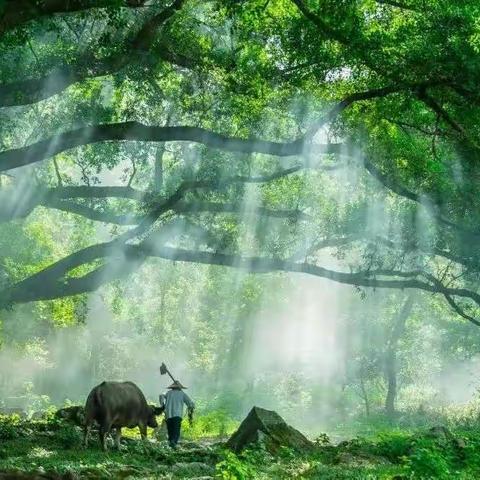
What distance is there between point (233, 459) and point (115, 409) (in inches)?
339

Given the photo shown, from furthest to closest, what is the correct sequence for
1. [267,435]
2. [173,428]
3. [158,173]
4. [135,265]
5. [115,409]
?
[158,173], [135,265], [173,428], [115,409], [267,435]

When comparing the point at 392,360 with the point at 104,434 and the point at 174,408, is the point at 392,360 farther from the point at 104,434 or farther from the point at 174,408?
the point at 104,434

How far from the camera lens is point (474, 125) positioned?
47.6 feet

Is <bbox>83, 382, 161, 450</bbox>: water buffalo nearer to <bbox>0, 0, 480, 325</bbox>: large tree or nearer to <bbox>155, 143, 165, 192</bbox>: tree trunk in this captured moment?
<bbox>0, 0, 480, 325</bbox>: large tree

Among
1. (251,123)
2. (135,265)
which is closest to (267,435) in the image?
(135,265)

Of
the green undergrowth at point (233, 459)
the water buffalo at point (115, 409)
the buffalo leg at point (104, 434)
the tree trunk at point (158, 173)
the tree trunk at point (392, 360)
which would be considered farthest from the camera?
the tree trunk at point (392, 360)

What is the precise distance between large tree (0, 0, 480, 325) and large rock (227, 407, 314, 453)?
642 centimetres

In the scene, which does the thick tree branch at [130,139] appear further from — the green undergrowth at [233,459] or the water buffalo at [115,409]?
the green undergrowth at [233,459]

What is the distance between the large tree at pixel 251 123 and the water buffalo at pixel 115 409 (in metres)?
5.03

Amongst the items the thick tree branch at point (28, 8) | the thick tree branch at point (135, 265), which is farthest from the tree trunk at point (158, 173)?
the thick tree branch at point (28, 8)

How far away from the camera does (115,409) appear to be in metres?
17.2

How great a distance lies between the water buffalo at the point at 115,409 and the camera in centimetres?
1656

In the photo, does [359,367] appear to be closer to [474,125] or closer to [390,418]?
[390,418]

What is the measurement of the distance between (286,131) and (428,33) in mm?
10779
